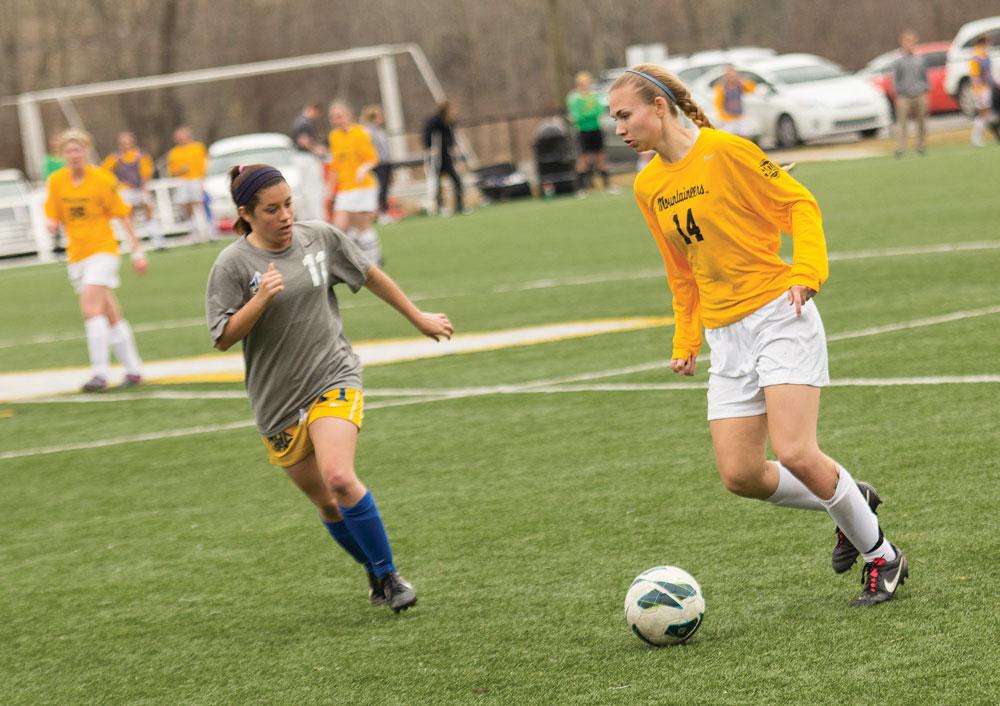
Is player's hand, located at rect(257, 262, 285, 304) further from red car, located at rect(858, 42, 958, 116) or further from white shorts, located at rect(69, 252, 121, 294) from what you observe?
red car, located at rect(858, 42, 958, 116)

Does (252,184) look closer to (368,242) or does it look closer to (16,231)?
(368,242)

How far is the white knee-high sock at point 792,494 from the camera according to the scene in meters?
5.60

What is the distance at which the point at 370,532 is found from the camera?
6.19m

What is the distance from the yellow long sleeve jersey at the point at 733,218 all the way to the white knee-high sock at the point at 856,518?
0.68 m

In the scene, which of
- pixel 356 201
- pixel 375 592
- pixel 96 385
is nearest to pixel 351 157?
pixel 356 201

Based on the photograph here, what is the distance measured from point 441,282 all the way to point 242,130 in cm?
3414

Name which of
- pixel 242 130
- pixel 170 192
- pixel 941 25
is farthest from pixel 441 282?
pixel 941 25

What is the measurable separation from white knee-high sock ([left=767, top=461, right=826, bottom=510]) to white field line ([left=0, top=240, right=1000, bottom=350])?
10121mm

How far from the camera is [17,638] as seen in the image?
635cm

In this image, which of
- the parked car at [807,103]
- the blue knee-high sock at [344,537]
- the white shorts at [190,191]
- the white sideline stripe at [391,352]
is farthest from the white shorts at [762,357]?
the parked car at [807,103]

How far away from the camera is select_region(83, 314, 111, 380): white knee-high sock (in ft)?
43.0

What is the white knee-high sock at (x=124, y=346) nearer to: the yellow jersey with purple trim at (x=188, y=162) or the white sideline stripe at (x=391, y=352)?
the white sideline stripe at (x=391, y=352)

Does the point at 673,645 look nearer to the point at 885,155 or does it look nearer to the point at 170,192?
the point at 885,155

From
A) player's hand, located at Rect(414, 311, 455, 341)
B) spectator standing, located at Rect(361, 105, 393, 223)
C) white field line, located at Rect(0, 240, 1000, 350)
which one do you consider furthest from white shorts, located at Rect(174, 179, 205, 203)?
player's hand, located at Rect(414, 311, 455, 341)
